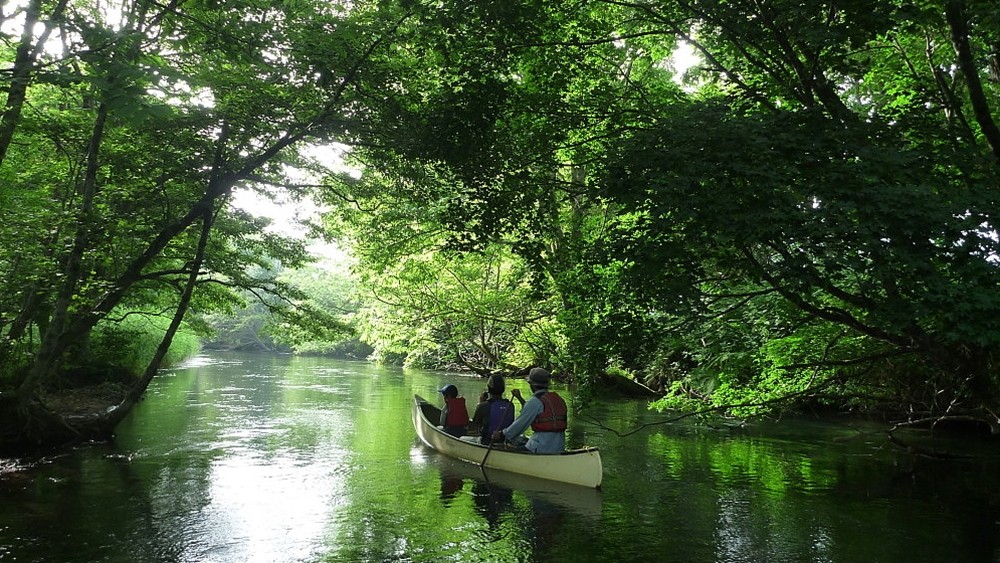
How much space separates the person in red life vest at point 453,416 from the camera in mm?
12969

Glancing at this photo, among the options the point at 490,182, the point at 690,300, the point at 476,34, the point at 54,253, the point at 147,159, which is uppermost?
the point at 476,34

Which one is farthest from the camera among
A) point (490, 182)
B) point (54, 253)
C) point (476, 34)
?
point (54, 253)

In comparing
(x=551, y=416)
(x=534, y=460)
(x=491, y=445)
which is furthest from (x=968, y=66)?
(x=491, y=445)

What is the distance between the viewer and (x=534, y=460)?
10477 millimetres

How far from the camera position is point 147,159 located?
1112cm

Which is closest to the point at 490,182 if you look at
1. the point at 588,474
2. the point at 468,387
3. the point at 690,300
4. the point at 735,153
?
the point at 690,300

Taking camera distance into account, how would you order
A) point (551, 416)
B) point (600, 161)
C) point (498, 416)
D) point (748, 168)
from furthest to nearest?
1. point (498, 416)
2. point (551, 416)
3. point (600, 161)
4. point (748, 168)

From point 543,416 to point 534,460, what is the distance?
719 mm

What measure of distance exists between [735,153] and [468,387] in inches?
884

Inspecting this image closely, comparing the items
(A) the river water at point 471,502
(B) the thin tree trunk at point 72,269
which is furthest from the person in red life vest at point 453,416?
(B) the thin tree trunk at point 72,269

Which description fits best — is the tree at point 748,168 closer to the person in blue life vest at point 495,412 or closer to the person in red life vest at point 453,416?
the person in blue life vest at point 495,412

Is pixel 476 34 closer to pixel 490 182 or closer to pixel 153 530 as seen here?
pixel 490 182

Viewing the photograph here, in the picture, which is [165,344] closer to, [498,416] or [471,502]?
[498,416]

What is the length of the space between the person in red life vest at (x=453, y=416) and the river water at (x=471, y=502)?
669mm
